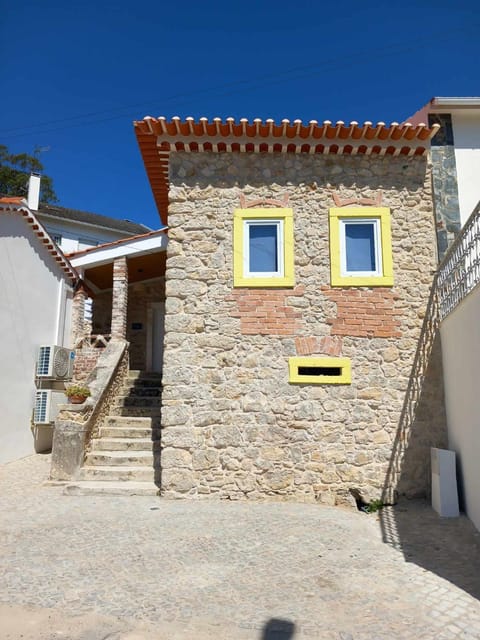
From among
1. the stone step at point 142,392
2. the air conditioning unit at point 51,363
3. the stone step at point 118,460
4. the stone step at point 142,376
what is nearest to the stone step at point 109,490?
the stone step at point 118,460

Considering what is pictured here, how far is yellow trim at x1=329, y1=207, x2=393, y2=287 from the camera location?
22.8 ft

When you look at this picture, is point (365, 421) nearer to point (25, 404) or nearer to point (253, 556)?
point (253, 556)

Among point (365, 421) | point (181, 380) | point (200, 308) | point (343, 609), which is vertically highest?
point (200, 308)

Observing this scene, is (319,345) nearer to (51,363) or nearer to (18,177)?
(51,363)

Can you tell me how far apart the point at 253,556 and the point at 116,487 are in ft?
9.29

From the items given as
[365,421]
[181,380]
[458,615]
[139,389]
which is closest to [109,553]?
[181,380]

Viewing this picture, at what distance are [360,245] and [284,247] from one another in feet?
3.93

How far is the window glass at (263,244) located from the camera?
7.14 metres

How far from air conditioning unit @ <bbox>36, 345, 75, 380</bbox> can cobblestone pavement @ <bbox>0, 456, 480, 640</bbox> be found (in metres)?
3.70

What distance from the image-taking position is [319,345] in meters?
6.83

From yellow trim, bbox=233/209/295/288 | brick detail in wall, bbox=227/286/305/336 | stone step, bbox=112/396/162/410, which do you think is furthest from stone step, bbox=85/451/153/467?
yellow trim, bbox=233/209/295/288

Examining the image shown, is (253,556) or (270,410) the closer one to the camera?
(253,556)

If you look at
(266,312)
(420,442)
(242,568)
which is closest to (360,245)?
(266,312)

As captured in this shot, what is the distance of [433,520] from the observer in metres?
5.68
